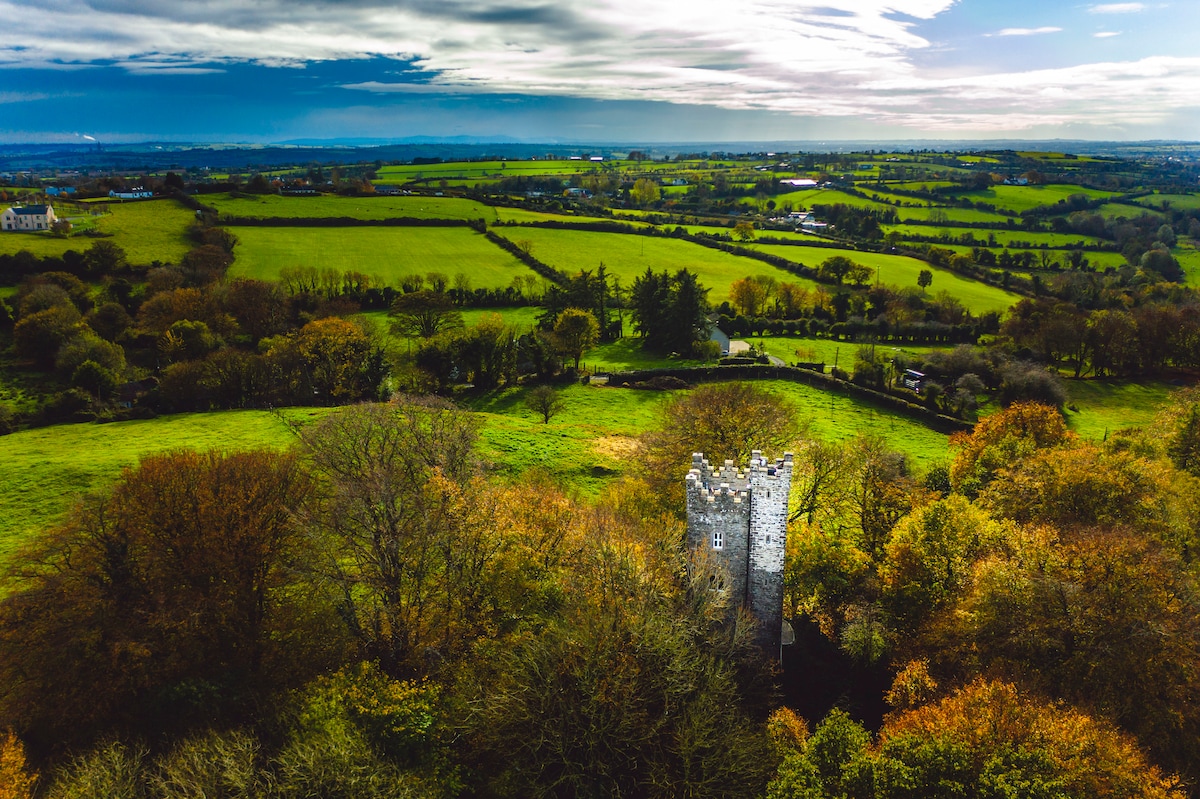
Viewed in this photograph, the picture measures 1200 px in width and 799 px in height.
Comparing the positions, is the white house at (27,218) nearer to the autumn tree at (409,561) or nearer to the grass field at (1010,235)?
the autumn tree at (409,561)

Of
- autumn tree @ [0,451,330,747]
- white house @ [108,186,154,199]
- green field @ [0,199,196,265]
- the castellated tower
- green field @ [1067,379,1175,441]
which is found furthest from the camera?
white house @ [108,186,154,199]

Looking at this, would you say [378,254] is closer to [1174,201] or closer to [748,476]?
[748,476]

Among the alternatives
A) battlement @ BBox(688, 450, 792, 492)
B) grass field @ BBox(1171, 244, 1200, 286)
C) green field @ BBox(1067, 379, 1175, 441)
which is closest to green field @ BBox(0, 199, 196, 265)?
battlement @ BBox(688, 450, 792, 492)

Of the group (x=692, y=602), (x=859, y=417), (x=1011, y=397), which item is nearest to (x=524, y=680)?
(x=692, y=602)

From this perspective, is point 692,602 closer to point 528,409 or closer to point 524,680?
point 524,680

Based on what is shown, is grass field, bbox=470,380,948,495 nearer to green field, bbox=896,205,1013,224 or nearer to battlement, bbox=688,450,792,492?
battlement, bbox=688,450,792,492

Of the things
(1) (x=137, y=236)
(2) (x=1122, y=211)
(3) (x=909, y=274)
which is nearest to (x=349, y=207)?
(1) (x=137, y=236)
